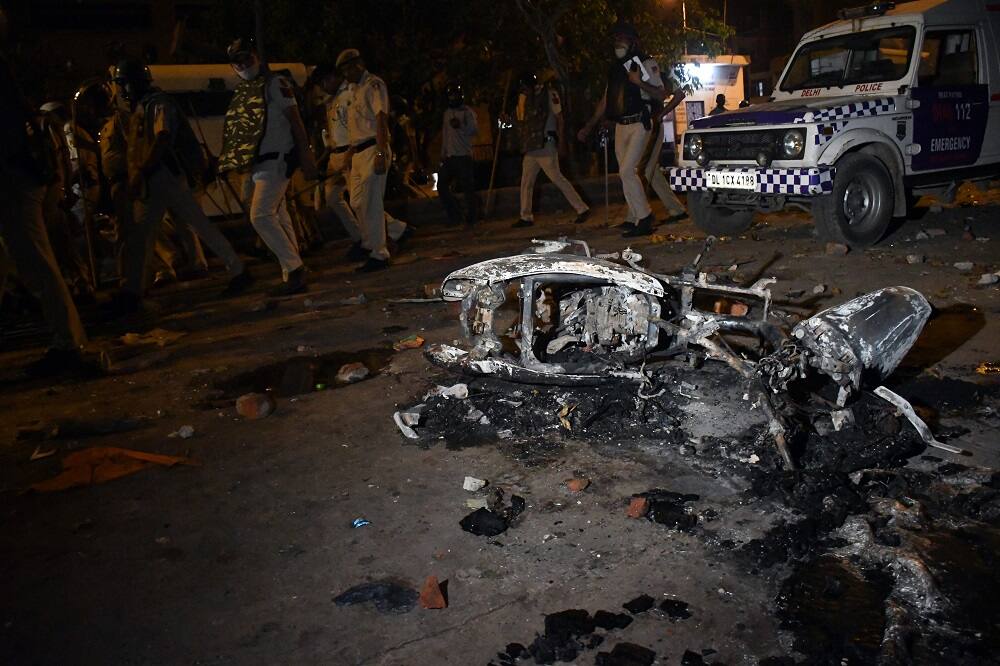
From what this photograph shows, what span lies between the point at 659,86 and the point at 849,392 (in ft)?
20.6

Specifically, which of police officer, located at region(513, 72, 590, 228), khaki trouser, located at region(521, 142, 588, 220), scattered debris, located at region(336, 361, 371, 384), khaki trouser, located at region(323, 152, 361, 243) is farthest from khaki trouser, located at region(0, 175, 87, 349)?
khaki trouser, located at region(521, 142, 588, 220)

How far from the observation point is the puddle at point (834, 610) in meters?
2.46

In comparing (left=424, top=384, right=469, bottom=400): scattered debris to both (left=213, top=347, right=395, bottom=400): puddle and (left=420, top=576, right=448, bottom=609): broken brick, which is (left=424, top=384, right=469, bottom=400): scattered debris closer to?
(left=213, top=347, right=395, bottom=400): puddle

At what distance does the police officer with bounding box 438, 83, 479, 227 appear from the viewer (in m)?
11.8

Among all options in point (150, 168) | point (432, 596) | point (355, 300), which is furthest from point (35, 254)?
point (432, 596)

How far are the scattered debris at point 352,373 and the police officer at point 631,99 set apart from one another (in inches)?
199

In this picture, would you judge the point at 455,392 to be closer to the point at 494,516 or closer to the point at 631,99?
the point at 494,516

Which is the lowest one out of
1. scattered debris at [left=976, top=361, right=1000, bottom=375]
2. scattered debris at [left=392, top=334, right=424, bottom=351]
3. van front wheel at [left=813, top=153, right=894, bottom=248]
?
scattered debris at [left=392, top=334, right=424, bottom=351]

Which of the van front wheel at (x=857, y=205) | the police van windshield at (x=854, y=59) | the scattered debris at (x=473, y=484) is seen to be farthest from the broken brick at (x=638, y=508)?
the police van windshield at (x=854, y=59)

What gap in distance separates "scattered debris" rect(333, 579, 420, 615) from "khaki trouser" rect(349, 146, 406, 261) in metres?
5.95

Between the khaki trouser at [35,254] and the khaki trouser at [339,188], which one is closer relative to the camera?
the khaki trouser at [35,254]

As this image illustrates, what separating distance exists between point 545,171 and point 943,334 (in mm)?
6799

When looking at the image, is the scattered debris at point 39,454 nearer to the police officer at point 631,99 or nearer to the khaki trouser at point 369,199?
the khaki trouser at point 369,199

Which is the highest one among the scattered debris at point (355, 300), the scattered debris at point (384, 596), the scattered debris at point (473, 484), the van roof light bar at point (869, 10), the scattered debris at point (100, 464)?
the van roof light bar at point (869, 10)
